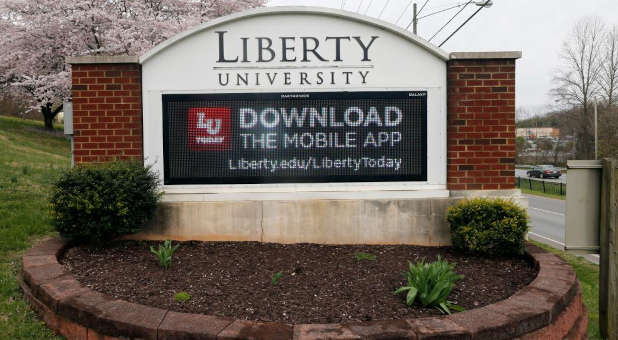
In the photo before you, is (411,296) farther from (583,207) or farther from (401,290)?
(583,207)

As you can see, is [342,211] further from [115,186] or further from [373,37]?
[115,186]

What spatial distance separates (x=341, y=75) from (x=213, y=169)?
2.00 meters

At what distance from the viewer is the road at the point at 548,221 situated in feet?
51.5

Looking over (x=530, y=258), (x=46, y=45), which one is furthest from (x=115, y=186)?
(x=46, y=45)

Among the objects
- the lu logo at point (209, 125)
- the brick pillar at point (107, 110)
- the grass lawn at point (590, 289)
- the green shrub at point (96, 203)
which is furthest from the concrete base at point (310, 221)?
the grass lawn at point (590, 289)

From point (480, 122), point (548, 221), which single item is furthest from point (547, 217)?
point (480, 122)

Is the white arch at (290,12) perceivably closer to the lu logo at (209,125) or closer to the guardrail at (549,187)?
the lu logo at (209,125)

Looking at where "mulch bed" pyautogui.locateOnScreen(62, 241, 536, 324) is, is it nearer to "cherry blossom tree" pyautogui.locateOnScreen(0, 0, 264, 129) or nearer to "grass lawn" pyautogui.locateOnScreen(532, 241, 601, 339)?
"grass lawn" pyautogui.locateOnScreen(532, 241, 601, 339)

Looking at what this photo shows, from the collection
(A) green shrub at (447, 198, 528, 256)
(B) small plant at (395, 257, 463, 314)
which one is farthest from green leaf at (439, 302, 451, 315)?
(A) green shrub at (447, 198, 528, 256)

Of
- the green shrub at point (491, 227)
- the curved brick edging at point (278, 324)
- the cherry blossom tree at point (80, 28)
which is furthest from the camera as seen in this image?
the cherry blossom tree at point (80, 28)

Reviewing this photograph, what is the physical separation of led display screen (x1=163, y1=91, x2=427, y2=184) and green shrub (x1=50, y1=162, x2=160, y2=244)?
80cm

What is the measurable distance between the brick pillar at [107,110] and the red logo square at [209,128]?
0.68 metres

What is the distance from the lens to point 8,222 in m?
6.96

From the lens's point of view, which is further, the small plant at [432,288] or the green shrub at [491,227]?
the green shrub at [491,227]
